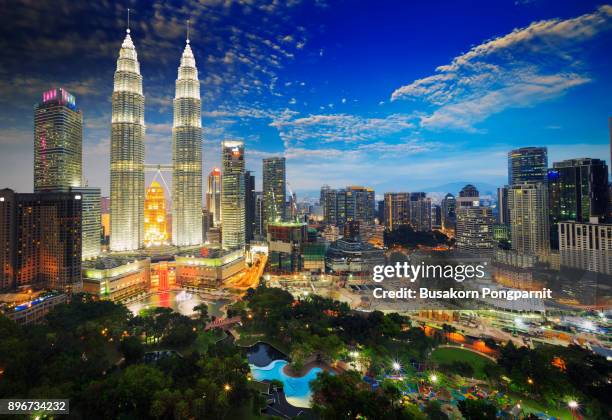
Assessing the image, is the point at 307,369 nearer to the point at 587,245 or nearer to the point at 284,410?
the point at 284,410

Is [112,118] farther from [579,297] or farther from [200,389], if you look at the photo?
[579,297]

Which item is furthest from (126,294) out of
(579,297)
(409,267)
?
(579,297)

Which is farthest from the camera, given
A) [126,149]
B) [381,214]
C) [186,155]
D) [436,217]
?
[381,214]

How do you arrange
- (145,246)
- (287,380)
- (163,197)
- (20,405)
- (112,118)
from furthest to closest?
(163,197) < (145,246) < (112,118) < (287,380) < (20,405)

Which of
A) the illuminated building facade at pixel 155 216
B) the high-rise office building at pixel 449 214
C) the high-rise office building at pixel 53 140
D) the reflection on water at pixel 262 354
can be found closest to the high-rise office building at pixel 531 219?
the high-rise office building at pixel 449 214

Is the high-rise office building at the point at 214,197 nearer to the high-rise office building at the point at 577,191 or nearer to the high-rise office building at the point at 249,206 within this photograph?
the high-rise office building at the point at 249,206

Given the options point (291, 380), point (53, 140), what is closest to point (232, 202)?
point (53, 140)
